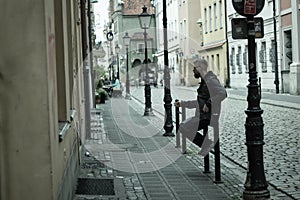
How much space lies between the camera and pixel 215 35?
175ft

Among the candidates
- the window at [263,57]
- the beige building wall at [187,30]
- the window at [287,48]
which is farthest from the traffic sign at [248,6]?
the beige building wall at [187,30]

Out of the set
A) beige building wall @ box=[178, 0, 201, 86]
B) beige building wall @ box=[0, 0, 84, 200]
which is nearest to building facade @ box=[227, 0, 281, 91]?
beige building wall @ box=[178, 0, 201, 86]

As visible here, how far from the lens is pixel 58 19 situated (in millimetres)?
7109

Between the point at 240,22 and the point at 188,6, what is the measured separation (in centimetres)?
5906

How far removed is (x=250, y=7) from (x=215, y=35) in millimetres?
46340

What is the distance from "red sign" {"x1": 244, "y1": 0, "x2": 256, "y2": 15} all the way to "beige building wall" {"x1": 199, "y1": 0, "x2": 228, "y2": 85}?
39.9 meters

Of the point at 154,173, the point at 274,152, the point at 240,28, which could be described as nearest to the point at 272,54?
the point at 274,152

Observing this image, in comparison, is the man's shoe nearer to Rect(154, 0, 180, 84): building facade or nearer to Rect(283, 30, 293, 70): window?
Rect(283, 30, 293, 70): window

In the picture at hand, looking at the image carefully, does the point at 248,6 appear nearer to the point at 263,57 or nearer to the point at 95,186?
the point at 95,186

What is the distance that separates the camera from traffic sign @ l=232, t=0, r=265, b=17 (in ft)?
24.6

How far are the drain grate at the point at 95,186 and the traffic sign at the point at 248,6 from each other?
298cm

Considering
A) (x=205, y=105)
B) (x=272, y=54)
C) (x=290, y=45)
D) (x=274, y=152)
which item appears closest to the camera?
(x=205, y=105)

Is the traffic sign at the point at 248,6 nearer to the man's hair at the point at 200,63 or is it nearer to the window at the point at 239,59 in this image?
the man's hair at the point at 200,63

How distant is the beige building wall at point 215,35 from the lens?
50.1 m
